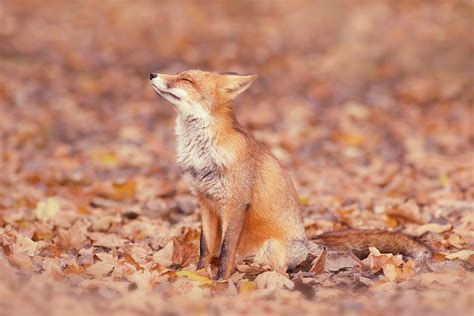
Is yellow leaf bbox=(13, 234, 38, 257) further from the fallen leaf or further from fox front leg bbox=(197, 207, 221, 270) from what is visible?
fox front leg bbox=(197, 207, 221, 270)

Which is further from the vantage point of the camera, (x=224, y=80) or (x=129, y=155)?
(x=129, y=155)

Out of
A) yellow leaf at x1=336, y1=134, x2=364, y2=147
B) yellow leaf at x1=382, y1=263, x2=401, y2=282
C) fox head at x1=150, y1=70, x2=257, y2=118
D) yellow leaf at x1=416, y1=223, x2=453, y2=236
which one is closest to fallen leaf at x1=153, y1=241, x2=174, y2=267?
fox head at x1=150, y1=70, x2=257, y2=118

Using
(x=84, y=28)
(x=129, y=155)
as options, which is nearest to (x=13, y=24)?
(x=84, y=28)

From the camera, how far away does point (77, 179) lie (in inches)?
412

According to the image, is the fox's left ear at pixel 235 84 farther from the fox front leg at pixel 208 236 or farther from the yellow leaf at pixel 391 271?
the yellow leaf at pixel 391 271

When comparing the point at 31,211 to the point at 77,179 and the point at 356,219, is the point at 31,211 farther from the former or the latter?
the point at 356,219

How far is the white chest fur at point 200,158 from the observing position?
6.20m

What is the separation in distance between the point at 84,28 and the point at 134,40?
142 cm

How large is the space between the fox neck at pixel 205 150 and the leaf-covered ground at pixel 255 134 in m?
0.73

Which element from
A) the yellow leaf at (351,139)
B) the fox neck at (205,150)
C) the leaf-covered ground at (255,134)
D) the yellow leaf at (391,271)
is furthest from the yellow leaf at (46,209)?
the yellow leaf at (351,139)

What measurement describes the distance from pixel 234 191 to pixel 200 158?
457mm

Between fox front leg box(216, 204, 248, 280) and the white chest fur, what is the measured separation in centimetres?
18

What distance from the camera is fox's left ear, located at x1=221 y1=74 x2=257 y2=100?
644cm

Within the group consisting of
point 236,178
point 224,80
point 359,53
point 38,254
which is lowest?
point 38,254
